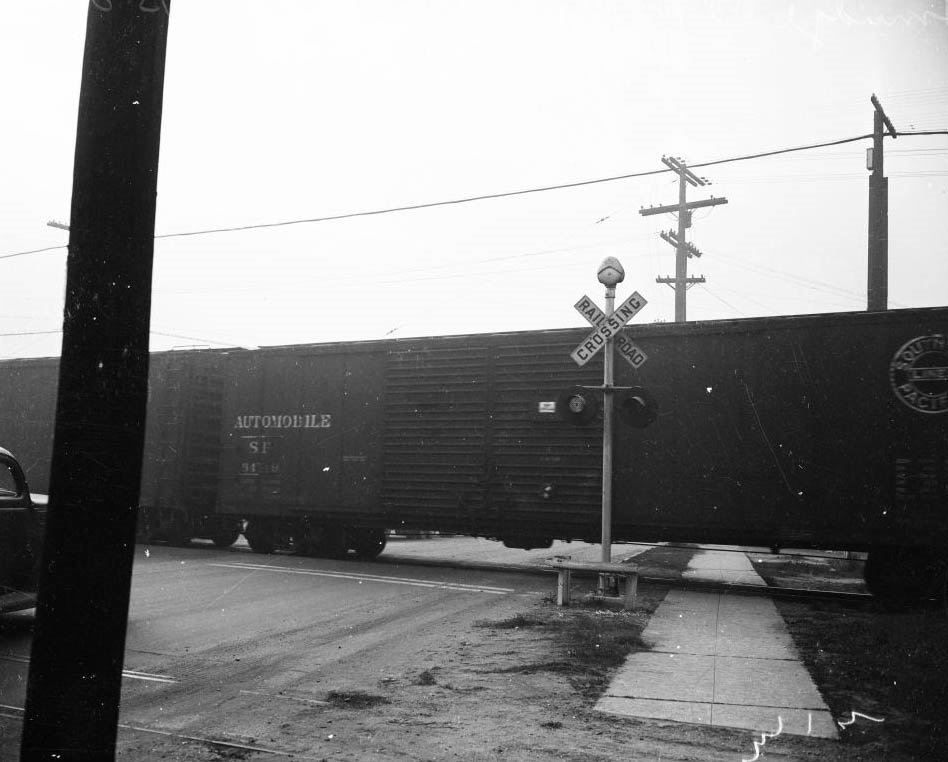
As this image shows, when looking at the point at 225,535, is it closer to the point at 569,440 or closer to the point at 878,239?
the point at 569,440

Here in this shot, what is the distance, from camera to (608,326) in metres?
9.59

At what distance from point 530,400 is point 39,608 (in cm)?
1081

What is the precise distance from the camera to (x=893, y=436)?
10.9 metres

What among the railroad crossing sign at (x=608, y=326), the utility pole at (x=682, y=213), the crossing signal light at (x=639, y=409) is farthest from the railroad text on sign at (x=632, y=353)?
the utility pole at (x=682, y=213)

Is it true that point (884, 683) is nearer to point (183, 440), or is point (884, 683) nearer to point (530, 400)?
point (530, 400)

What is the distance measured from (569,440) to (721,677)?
682 cm

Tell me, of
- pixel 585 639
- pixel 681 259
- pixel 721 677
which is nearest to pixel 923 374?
pixel 585 639

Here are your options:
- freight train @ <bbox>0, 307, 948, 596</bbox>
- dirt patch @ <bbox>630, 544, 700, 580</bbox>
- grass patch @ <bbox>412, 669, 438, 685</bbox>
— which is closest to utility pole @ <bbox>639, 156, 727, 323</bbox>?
dirt patch @ <bbox>630, 544, 700, 580</bbox>

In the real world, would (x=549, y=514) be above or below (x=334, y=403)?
below

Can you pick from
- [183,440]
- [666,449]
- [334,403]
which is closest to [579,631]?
[666,449]

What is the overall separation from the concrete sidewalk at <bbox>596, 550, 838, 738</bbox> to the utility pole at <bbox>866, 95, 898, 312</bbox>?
365 inches

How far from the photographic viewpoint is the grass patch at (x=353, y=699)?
5344mm

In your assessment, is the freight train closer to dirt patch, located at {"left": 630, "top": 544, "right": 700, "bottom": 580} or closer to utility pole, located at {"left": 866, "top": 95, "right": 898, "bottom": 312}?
dirt patch, located at {"left": 630, "top": 544, "right": 700, "bottom": 580}

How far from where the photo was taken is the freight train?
35.8 ft
